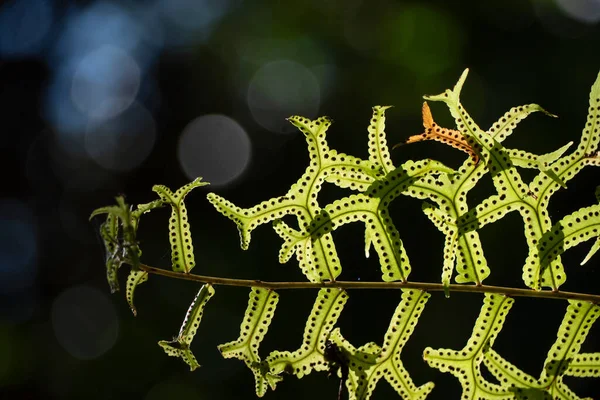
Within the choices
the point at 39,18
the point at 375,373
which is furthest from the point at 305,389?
the point at 39,18

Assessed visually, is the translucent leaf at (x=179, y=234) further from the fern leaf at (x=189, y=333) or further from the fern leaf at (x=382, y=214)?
the fern leaf at (x=382, y=214)

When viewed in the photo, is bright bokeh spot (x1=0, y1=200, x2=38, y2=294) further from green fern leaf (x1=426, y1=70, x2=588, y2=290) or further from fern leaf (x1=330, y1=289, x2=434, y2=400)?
green fern leaf (x1=426, y1=70, x2=588, y2=290)

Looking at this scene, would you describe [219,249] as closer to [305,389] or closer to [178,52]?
[305,389]

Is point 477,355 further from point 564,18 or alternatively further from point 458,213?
point 564,18

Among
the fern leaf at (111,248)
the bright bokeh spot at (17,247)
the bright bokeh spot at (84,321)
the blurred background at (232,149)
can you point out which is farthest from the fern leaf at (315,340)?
the bright bokeh spot at (17,247)

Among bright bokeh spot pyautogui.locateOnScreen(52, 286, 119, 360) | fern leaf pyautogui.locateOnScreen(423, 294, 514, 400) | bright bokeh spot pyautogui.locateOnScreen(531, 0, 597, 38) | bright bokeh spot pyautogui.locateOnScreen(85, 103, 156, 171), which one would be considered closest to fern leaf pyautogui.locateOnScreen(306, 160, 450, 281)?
fern leaf pyautogui.locateOnScreen(423, 294, 514, 400)
